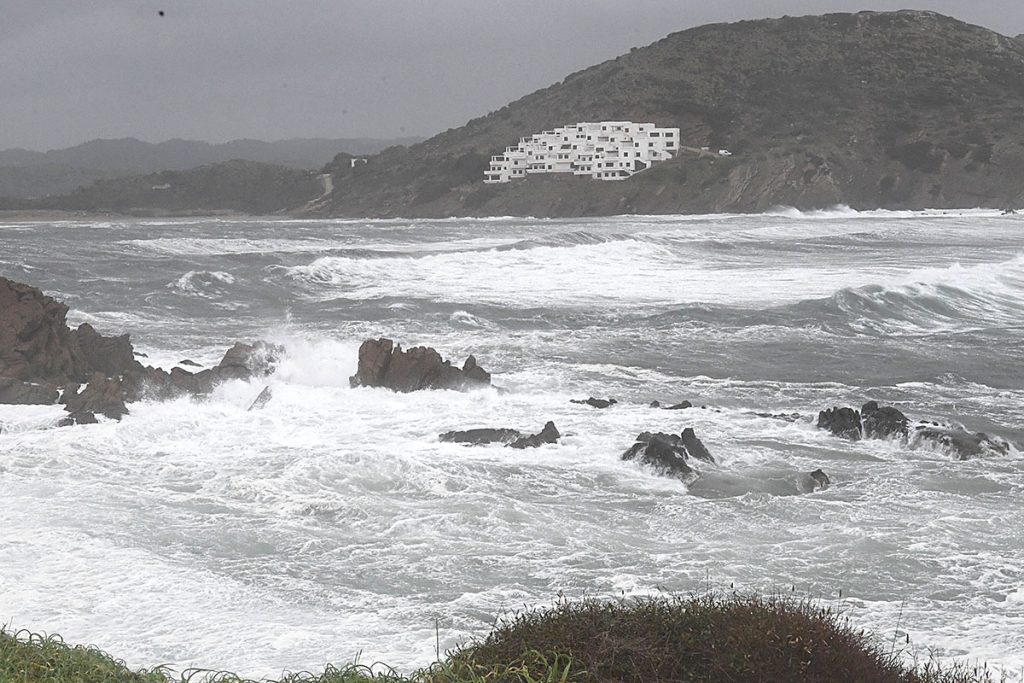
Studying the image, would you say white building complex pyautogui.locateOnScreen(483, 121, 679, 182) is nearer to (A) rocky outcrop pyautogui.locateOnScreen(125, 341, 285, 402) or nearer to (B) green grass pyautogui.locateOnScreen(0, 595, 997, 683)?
(A) rocky outcrop pyautogui.locateOnScreen(125, 341, 285, 402)

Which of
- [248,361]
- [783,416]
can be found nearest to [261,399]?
[248,361]

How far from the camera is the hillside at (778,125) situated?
93.9 meters

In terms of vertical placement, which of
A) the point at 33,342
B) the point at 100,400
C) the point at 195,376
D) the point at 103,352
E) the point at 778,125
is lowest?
the point at 100,400

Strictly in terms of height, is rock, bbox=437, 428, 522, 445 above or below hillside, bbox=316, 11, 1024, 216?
below

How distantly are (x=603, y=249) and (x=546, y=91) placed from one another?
113756mm

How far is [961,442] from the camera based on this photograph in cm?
1343

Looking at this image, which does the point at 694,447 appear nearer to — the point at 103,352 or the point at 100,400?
the point at 100,400

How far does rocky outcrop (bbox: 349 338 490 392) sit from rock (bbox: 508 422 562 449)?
3.54 meters

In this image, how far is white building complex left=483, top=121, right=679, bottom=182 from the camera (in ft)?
343

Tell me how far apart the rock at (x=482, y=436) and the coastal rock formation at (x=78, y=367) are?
193 inches

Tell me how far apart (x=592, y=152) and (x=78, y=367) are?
9133cm

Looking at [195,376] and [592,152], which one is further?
[592,152]

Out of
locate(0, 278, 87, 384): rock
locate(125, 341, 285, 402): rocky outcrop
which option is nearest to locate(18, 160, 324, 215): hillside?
locate(0, 278, 87, 384): rock

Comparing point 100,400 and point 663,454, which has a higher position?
point 100,400
